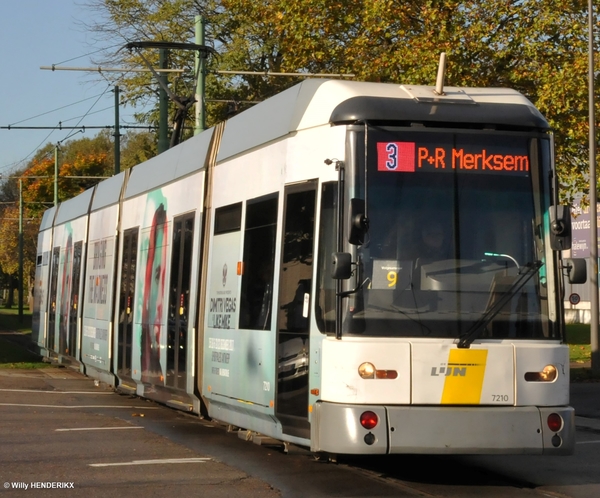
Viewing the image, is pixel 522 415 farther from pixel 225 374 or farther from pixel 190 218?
pixel 190 218

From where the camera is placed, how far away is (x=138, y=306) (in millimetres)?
16203

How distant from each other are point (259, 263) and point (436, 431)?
273 centimetres

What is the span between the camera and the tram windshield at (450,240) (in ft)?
29.5

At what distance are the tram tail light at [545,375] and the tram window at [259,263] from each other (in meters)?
2.45

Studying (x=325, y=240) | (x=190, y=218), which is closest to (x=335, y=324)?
(x=325, y=240)

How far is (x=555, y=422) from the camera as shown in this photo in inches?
360

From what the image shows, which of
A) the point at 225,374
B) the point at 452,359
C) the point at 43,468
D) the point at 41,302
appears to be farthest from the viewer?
the point at 41,302

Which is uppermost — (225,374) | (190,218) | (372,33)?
(372,33)

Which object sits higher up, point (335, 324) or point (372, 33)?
point (372, 33)

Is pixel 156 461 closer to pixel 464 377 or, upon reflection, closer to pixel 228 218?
pixel 228 218

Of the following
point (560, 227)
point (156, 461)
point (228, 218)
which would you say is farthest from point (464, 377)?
point (228, 218)

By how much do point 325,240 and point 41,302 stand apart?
20.5m

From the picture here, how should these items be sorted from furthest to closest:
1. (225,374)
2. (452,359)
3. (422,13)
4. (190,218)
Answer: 1. (422,13)
2. (190,218)
3. (225,374)
4. (452,359)

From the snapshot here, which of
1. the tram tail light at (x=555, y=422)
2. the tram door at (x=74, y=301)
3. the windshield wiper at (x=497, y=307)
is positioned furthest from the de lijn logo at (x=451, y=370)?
the tram door at (x=74, y=301)
